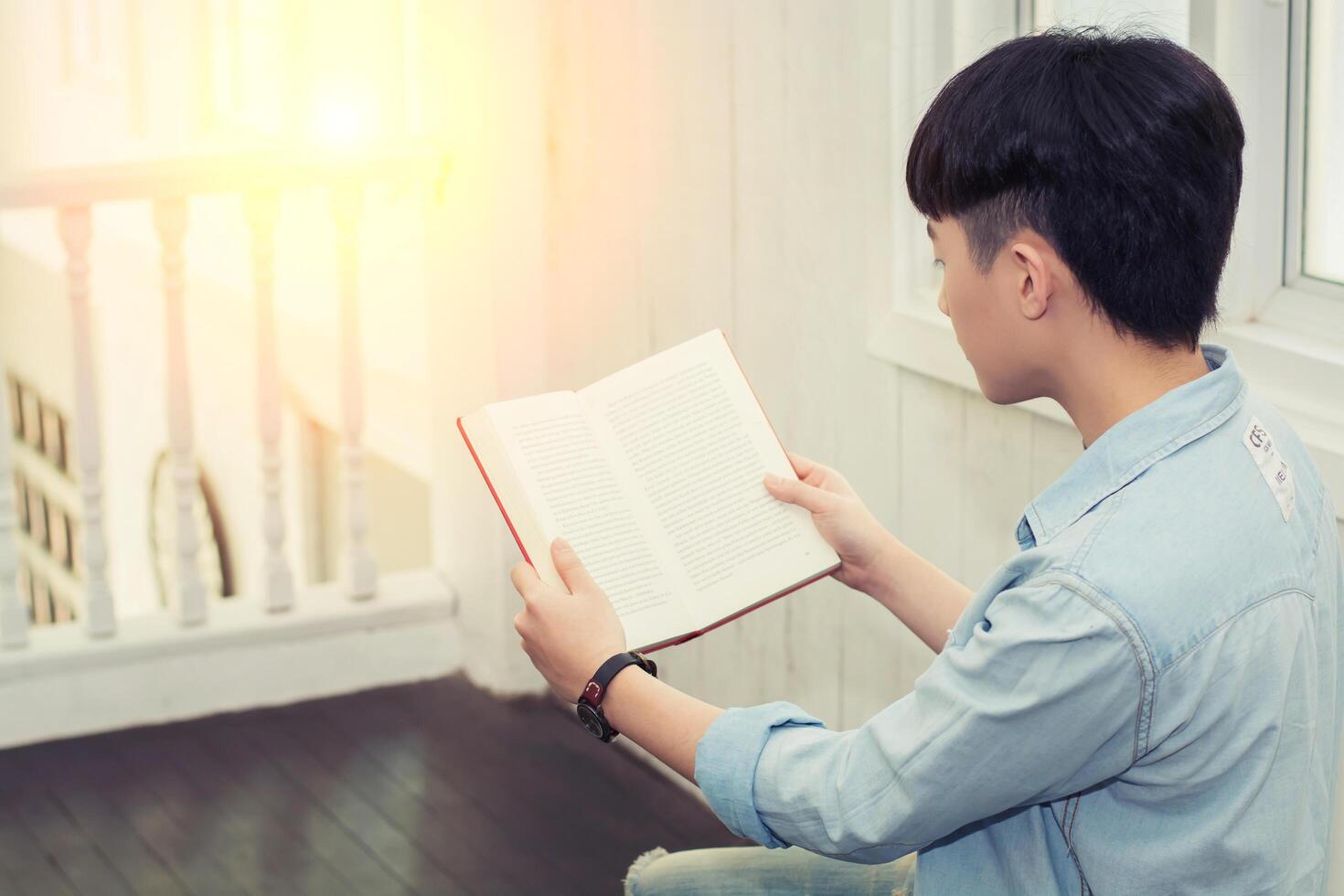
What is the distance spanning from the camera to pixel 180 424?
2736 mm

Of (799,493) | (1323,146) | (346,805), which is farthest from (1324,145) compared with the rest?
(346,805)

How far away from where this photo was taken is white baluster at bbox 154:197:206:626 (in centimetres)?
265

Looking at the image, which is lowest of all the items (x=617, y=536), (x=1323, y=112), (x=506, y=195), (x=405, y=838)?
(x=405, y=838)

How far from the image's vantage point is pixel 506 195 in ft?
8.98

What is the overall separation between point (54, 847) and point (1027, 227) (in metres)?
1.91

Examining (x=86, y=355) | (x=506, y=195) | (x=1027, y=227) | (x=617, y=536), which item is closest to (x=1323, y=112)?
(x=1027, y=227)

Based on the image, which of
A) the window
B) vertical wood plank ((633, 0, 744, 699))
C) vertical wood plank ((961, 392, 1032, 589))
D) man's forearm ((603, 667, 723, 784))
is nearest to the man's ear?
man's forearm ((603, 667, 723, 784))

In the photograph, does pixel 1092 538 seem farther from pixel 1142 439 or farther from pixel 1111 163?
pixel 1111 163

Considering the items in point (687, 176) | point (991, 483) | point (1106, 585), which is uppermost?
point (687, 176)

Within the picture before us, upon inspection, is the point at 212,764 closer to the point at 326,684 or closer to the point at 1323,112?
the point at 326,684

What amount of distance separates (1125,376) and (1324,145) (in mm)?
677

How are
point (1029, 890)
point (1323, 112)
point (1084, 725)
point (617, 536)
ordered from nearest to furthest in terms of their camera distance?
point (1084, 725) → point (1029, 890) → point (617, 536) → point (1323, 112)

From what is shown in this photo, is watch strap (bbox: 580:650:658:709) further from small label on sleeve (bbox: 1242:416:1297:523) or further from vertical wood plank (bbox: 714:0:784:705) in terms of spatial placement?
vertical wood plank (bbox: 714:0:784:705)

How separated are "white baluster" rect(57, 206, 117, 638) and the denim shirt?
1.88 m
